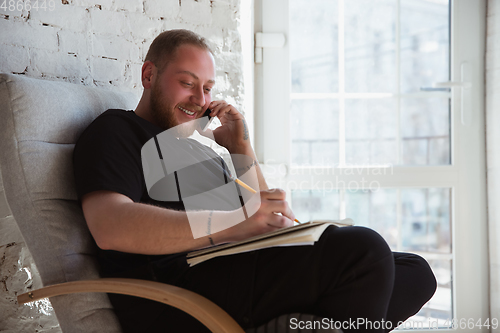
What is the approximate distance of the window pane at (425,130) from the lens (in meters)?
2.11

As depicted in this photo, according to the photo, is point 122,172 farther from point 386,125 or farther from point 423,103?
point 423,103

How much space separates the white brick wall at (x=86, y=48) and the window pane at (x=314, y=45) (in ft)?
1.24

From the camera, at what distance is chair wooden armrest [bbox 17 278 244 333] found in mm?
765

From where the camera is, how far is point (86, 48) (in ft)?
4.84

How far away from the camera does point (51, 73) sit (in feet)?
4.44

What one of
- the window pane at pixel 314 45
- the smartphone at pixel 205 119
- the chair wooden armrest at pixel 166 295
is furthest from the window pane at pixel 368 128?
the chair wooden armrest at pixel 166 295

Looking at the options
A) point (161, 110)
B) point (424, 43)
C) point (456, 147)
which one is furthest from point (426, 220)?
point (161, 110)

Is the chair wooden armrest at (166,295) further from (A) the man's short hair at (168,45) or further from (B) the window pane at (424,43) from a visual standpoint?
(B) the window pane at (424,43)

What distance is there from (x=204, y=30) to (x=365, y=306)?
1487 millimetres

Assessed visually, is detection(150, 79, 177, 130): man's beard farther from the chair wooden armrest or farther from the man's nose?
the chair wooden armrest

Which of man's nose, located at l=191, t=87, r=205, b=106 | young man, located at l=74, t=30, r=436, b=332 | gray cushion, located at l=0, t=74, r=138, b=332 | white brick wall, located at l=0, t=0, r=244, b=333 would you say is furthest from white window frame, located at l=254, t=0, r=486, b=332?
gray cushion, located at l=0, t=74, r=138, b=332

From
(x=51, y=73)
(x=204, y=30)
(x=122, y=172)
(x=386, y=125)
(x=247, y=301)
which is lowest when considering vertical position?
(x=247, y=301)

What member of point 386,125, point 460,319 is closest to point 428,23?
point 386,125

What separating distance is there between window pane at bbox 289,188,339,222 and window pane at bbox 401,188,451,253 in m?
0.38
